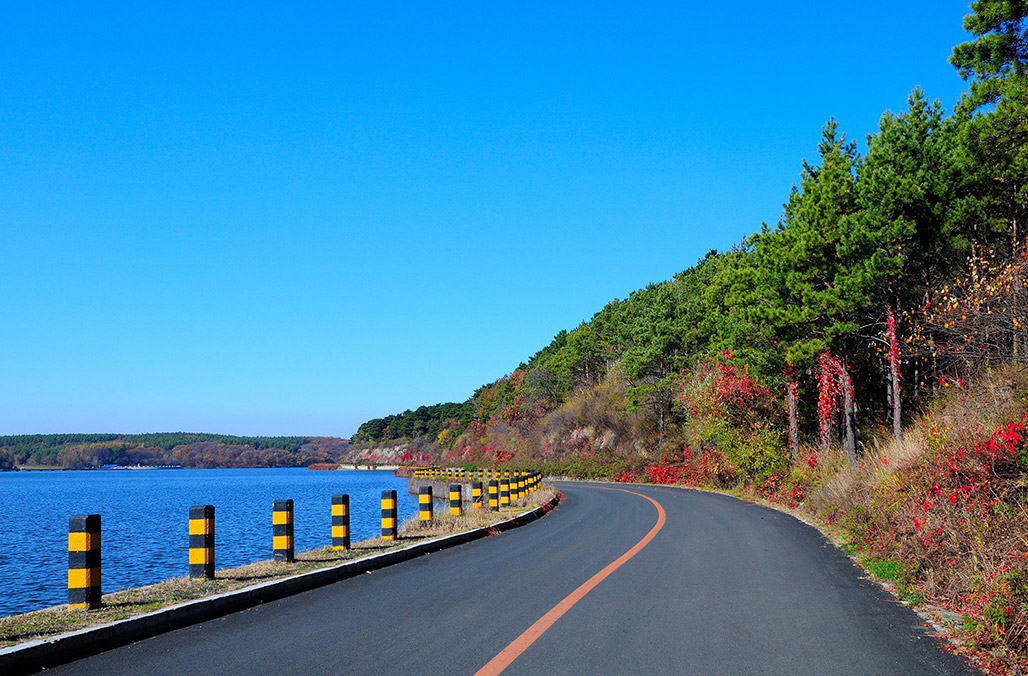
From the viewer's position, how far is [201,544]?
10.1 m

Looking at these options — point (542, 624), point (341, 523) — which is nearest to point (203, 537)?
point (341, 523)

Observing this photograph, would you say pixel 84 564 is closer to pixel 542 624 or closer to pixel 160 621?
pixel 160 621

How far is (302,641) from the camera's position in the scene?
7.06 m

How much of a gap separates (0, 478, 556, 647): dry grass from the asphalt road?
622mm

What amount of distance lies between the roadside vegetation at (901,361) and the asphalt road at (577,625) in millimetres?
860

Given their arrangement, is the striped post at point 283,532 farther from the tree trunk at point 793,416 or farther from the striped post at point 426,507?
the tree trunk at point 793,416

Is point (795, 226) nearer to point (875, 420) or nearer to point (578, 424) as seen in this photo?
point (875, 420)

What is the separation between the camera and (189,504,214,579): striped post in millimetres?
9969

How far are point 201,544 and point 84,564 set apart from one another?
1.98m

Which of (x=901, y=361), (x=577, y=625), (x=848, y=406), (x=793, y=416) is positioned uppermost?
(x=901, y=361)

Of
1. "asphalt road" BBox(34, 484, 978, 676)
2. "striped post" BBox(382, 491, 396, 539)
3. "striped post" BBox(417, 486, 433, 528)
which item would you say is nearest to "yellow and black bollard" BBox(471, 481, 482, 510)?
"striped post" BBox(417, 486, 433, 528)

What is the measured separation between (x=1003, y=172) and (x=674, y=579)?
1785cm

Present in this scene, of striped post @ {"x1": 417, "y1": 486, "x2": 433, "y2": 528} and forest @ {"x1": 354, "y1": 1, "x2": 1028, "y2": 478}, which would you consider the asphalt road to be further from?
forest @ {"x1": 354, "y1": 1, "x2": 1028, "y2": 478}

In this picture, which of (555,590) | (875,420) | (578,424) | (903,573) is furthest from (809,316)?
(578,424)
